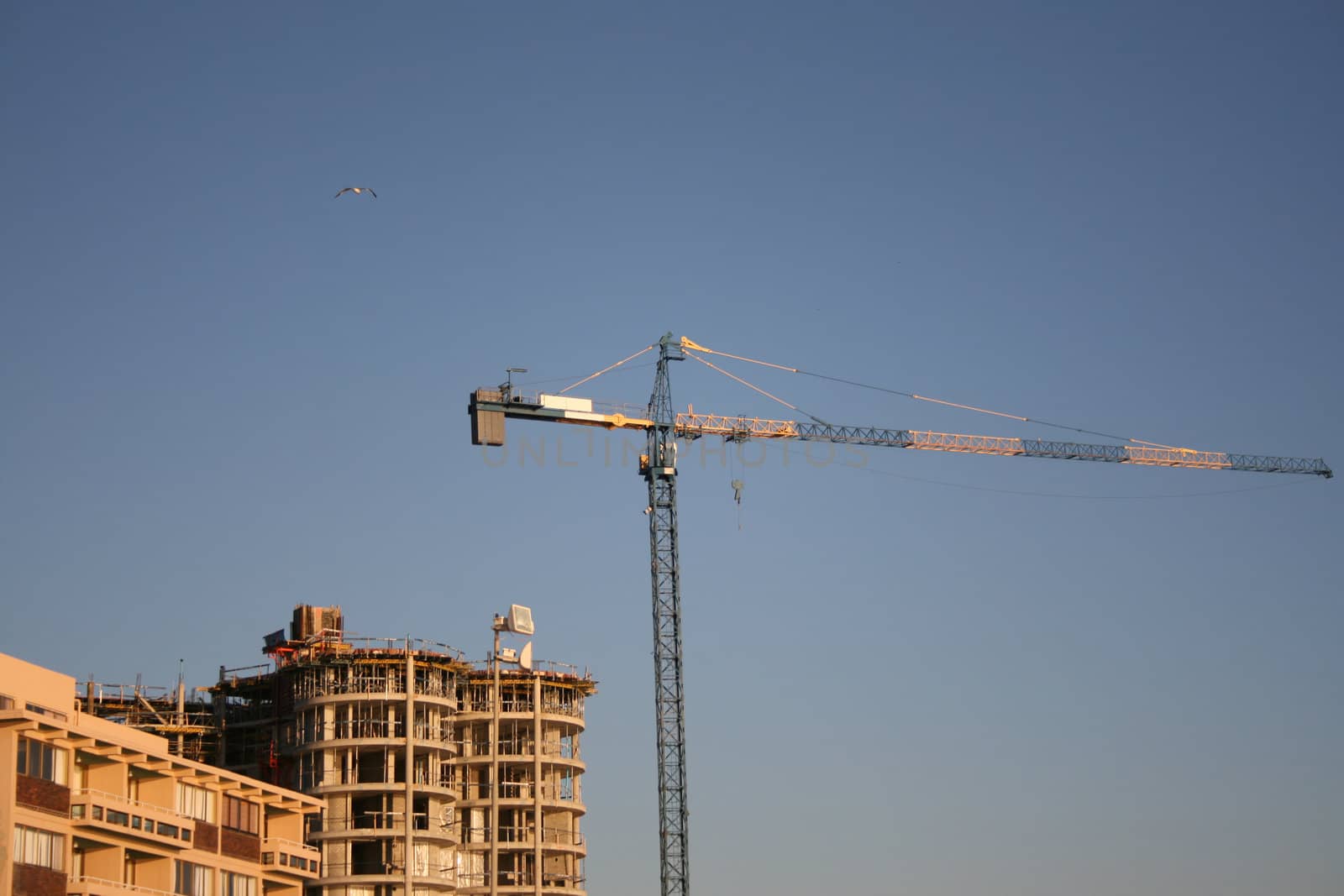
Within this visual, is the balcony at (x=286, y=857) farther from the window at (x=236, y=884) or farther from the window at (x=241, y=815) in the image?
the window at (x=236, y=884)

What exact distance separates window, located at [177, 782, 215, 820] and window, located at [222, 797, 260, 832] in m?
1.64

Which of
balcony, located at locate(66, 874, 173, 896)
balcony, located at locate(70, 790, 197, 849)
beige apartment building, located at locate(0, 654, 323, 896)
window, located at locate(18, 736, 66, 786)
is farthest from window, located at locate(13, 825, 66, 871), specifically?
window, located at locate(18, 736, 66, 786)

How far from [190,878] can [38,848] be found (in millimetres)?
17467

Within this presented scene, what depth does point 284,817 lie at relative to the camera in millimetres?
135250

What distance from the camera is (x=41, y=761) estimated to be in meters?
104

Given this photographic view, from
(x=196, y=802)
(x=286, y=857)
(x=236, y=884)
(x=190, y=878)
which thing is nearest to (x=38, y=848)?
(x=190, y=878)

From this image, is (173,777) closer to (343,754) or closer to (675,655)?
(343,754)

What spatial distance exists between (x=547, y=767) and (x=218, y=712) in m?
28.9

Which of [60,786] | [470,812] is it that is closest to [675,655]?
[470,812]

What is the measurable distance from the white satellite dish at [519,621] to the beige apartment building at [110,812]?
155 feet

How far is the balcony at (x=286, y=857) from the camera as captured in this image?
130750 mm

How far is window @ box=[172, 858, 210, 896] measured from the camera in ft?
385

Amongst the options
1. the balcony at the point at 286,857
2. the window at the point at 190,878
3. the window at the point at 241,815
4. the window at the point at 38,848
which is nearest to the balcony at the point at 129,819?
the window at the point at 190,878

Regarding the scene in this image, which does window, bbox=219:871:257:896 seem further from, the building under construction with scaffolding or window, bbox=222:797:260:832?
the building under construction with scaffolding
